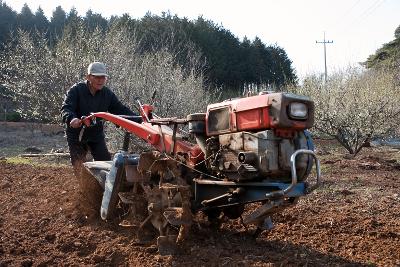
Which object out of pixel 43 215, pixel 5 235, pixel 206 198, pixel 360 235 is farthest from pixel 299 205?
pixel 5 235

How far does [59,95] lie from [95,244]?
406 inches

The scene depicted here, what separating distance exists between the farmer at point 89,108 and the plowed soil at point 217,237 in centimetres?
62

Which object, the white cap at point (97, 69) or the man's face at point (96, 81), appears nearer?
the white cap at point (97, 69)

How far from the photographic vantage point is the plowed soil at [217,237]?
443cm

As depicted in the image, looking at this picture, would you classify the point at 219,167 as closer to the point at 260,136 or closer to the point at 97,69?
the point at 260,136

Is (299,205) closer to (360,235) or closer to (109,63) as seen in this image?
(360,235)

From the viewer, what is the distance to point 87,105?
6375 mm

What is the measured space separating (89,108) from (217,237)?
2.40 metres

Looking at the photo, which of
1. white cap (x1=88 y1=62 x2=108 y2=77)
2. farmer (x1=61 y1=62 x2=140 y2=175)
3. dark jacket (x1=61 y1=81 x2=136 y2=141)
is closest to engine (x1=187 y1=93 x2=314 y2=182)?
farmer (x1=61 y1=62 x2=140 y2=175)

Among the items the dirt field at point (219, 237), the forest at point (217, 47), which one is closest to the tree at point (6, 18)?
the forest at point (217, 47)

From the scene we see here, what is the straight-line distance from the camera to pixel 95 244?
16.4 ft

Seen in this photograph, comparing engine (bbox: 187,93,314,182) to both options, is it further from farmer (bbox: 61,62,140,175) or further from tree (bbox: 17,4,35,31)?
tree (bbox: 17,4,35,31)

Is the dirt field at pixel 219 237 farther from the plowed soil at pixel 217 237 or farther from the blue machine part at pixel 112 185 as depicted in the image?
the blue machine part at pixel 112 185

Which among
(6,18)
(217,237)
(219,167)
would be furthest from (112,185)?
(6,18)
